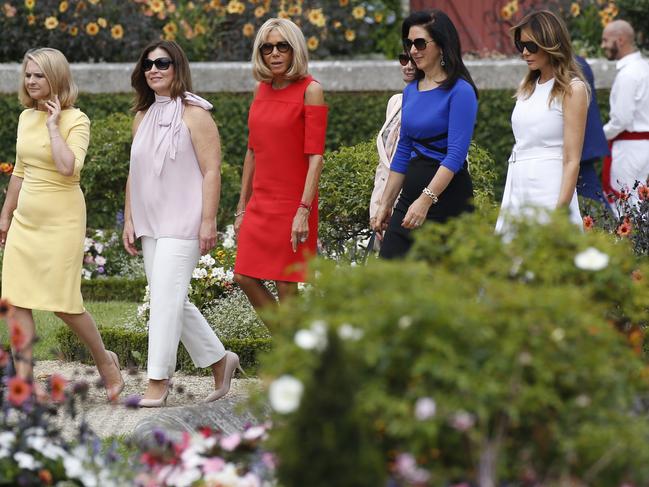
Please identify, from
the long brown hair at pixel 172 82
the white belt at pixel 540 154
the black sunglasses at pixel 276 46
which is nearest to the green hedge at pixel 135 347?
the long brown hair at pixel 172 82

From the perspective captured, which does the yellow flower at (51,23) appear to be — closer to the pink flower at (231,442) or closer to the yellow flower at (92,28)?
the yellow flower at (92,28)

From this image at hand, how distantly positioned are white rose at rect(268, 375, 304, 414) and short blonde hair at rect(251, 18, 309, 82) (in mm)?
3198

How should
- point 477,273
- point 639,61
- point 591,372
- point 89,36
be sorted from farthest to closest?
point 89,36, point 639,61, point 477,273, point 591,372

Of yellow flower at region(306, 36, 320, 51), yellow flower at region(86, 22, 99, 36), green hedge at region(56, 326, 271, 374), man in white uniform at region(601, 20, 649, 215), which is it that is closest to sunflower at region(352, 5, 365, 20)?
yellow flower at region(306, 36, 320, 51)

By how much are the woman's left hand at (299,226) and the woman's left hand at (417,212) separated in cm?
49

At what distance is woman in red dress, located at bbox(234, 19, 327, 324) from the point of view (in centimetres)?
606

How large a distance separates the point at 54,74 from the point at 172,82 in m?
0.54

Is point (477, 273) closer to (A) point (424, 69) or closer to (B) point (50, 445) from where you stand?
(B) point (50, 445)

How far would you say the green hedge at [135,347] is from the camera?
7141 millimetres

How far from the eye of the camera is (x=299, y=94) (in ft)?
20.0

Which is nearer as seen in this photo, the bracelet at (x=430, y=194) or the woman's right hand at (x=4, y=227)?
the bracelet at (x=430, y=194)

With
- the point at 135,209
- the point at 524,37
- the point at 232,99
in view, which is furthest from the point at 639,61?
the point at 135,209

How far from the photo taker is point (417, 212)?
5.80 metres

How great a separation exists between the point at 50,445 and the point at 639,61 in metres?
6.88
